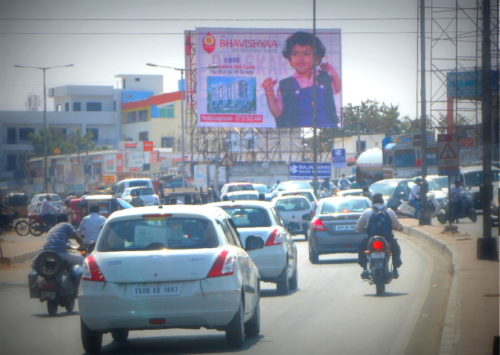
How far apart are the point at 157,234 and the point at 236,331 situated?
52.2 inches

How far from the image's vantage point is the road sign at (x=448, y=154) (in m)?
27.8

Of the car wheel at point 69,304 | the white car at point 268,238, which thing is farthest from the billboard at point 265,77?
the car wheel at point 69,304

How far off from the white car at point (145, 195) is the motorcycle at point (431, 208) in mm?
11338

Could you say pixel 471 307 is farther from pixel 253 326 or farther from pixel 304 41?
pixel 304 41

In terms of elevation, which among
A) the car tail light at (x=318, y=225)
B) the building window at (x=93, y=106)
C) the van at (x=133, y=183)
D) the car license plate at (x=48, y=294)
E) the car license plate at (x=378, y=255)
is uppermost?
the building window at (x=93, y=106)

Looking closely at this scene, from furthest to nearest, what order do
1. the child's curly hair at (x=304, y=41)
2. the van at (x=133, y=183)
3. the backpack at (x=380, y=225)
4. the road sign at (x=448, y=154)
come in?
1. the child's curly hair at (x=304, y=41)
2. the van at (x=133, y=183)
3. the road sign at (x=448, y=154)
4. the backpack at (x=380, y=225)

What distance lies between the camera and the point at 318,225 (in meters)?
24.1

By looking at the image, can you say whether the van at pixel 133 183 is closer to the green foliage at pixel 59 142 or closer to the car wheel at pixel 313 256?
the green foliage at pixel 59 142

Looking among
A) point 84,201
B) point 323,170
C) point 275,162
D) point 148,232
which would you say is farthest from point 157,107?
point 148,232

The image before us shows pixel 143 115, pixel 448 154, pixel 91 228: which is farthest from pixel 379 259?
pixel 143 115

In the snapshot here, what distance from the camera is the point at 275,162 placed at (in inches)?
3123

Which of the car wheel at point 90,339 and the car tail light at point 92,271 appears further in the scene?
the car wheel at point 90,339

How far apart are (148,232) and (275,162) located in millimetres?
68638

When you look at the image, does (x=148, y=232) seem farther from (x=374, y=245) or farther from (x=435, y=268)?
(x=435, y=268)
